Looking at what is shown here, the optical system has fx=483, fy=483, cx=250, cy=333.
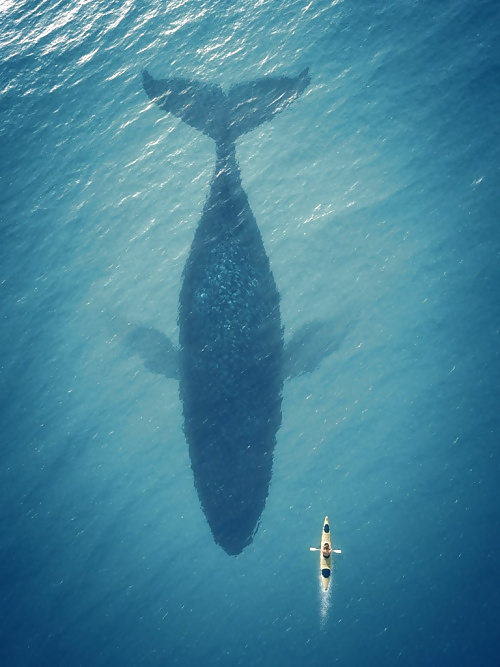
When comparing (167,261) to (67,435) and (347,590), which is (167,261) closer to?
(67,435)

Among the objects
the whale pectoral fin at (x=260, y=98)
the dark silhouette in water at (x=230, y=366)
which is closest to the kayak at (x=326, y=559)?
the dark silhouette in water at (x=230, y=366)

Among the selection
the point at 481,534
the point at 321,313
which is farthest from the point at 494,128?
the point at 481,534

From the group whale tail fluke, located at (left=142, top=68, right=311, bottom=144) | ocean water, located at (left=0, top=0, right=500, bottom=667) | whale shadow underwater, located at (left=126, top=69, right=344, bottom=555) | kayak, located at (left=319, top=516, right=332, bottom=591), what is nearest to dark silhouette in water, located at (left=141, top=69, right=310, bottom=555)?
whale shadow underwater, located at (left=126, top=69, right=344, bottom=555)

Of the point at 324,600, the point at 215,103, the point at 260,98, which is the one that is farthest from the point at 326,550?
the point at 260,98

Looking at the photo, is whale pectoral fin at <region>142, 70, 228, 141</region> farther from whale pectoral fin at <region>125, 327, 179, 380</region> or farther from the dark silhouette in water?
whale pectoral fin at <region>125, 327, 179, 380</region>

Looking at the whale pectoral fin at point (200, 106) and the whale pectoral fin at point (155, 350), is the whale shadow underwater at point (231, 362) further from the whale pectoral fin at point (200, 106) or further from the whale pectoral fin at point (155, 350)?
the whale pectoral fin at point (200, 106)

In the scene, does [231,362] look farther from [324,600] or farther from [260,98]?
[260,98]
